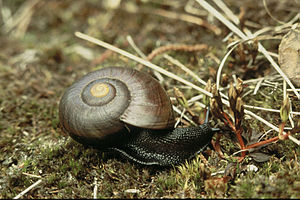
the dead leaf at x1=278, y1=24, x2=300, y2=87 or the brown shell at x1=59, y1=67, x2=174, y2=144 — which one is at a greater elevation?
the dead leaf at x1=278, y1=24, x2=300, y2=87

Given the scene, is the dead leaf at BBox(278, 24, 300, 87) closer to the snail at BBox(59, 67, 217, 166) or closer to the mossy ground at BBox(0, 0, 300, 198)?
the mossy ground at BBox(0, 0, 300, 198)

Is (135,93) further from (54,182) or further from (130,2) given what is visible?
(130,2)

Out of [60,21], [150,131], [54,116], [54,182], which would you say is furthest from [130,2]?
[54,182]

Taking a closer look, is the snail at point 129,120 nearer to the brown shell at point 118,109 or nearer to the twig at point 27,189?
the brown shell at point 118,109

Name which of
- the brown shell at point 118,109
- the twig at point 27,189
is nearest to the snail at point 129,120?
the brown shell at point 118,109

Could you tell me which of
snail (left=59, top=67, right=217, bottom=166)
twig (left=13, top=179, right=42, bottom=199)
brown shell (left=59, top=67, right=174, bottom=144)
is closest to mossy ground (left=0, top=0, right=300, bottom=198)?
twig (left=13, top=179, right=42, bottom=199)

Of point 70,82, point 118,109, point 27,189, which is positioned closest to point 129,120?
point 118,109
